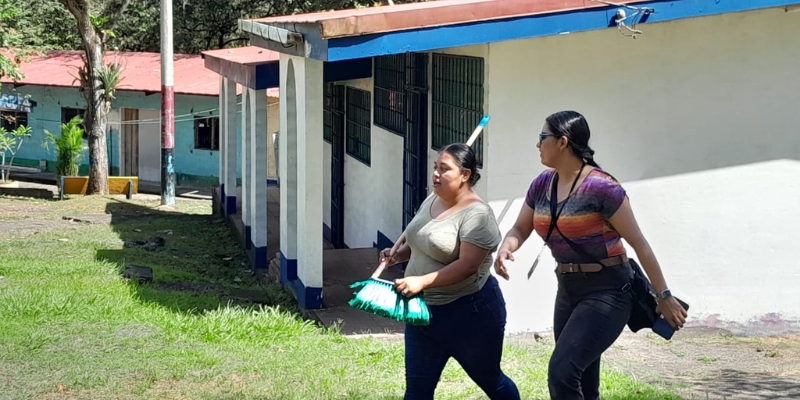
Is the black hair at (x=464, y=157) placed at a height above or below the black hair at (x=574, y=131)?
below

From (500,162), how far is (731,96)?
210 centimetres

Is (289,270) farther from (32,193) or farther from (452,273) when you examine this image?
(32,193)

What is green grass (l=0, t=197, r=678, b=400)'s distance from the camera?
598 centimetres

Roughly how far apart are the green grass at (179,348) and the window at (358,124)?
2820 millimetres

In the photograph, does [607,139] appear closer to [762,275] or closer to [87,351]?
[762,275]

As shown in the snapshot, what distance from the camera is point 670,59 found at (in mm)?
8117

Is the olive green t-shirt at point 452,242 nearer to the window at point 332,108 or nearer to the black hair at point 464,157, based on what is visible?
the black hair at point 464,157

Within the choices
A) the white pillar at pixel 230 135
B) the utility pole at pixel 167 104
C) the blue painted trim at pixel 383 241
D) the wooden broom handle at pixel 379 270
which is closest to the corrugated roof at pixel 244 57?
the white pillar at pixel 230 135

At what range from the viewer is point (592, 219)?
14.3ft

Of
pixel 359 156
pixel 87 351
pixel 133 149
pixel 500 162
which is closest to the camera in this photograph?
pixel 87 351

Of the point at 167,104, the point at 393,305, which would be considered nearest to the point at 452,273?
the point at 393,305

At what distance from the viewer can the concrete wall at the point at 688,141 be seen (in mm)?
7941

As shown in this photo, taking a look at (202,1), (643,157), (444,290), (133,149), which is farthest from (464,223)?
(202,1)

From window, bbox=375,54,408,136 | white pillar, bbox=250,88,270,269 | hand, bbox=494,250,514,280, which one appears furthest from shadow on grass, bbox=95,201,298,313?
hand, bbox=494,250,514,280
